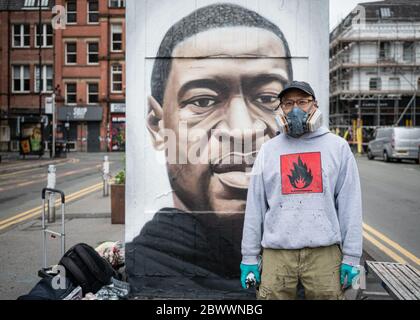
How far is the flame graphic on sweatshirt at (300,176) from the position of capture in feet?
10.2

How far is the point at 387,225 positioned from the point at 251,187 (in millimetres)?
6887

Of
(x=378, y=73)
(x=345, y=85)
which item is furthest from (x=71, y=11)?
(x=378, y=73)

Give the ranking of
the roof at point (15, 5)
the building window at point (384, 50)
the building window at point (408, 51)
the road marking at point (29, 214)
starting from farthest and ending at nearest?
the building window at point (384, 50) → the building window at point (408, 51) → the roof at point (15, 5) → the road marking at point (29, 214)

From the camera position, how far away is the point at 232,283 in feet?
16.1

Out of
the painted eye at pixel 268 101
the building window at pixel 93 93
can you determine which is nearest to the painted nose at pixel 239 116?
the painted eye at pixel 268 101

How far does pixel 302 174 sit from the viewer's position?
3105 millimetres

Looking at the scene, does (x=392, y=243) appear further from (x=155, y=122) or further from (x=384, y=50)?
(x=384, y=50)

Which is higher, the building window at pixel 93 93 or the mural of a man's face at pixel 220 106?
the building window at pixel 93 93

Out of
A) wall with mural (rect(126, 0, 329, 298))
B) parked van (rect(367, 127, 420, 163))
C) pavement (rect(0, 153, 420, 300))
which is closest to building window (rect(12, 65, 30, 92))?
pavement (rect(0, 153, 420, 300))

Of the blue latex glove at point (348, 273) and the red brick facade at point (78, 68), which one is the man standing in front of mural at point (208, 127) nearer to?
the blue latex glove at point (348, 273)

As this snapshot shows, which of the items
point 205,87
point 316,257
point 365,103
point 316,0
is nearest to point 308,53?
point 316,0

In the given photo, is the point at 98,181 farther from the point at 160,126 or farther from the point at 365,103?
the point at 365,103

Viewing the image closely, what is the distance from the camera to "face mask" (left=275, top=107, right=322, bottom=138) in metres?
3.08

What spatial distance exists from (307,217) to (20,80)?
155 ft
